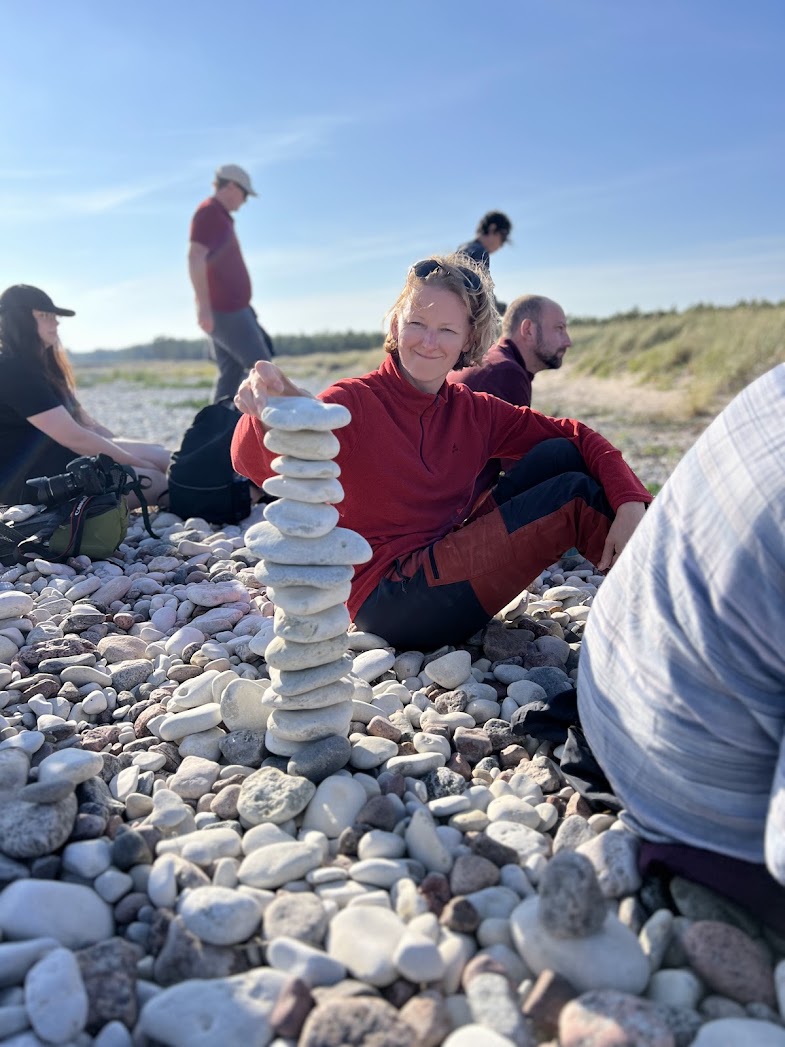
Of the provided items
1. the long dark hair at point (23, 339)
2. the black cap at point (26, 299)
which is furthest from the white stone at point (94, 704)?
the black cap at point (26, 299)

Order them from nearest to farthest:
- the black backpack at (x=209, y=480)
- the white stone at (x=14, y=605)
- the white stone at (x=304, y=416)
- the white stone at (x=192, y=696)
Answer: the white stone at (x=304, y=416) < the white stone at (x=192, y=696) < the white stone at (x=14, y=605) < the black backpack at (x=209, y=480)

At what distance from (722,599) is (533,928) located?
0.79 metres

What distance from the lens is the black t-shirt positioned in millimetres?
5129

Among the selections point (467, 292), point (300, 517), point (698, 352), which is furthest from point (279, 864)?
point (698, 352)

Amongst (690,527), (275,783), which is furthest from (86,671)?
(690,527)

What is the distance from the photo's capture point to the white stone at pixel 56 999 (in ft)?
5.34

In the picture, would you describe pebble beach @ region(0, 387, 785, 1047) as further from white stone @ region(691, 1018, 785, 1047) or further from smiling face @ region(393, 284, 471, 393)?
smiling face @ region(393, 284, 471, 393)

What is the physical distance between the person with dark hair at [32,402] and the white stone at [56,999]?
3920 mm

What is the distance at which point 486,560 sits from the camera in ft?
10.5

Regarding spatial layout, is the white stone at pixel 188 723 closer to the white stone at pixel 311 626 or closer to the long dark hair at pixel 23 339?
the white stone at pixel 311 626

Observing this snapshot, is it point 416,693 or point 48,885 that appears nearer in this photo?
point 48,885

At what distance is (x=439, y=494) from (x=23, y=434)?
125 inches

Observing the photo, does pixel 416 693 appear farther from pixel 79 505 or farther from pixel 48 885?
pixel 79 505

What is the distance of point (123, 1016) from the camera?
5.53ft
